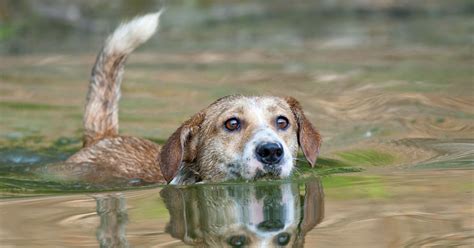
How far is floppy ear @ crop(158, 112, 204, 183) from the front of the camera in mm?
7055

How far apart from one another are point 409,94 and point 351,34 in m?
5.37

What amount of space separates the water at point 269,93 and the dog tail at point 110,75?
1.78 ft

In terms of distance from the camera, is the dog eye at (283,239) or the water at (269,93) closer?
the dog eye at (283,239)

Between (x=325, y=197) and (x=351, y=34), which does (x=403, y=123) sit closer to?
(x=325, y=197)

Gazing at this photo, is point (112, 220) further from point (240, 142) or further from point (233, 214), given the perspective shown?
point (240, 142)

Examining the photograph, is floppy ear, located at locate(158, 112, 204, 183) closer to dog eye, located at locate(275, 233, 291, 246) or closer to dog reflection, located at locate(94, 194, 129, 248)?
dog reflection, located at locate(94, 194, 129, 248)

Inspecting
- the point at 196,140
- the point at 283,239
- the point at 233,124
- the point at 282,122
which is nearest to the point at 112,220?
the point at 283,239

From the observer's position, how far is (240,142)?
691 centimetres

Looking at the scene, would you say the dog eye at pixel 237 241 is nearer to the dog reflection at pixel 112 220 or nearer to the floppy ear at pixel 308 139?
the dog reflection at pixel 112 220

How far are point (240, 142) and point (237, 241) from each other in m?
1.93

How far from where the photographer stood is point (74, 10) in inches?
706

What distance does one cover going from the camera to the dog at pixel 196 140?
6746mm

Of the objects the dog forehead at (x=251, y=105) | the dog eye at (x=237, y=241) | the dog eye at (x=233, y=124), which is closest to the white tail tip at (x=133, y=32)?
the dog forehead at (x=251, y=105)

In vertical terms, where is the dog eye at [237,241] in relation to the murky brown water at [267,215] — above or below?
below
